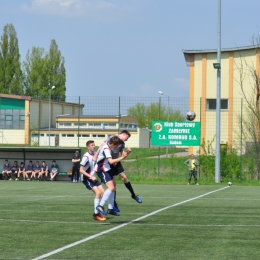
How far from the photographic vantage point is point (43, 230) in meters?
11.2

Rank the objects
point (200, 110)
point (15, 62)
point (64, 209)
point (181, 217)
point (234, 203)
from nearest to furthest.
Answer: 1. point (181, 217)
2. point (64, 209)
3. point (234, 203)
4. point (200, 110)
5. point (15, 62)

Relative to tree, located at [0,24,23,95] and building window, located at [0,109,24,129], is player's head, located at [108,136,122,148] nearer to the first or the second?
building window, located at [0,109,24,129]

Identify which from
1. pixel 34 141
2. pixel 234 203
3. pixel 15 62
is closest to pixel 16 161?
pixel 34 141

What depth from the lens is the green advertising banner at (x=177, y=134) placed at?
3388 cm

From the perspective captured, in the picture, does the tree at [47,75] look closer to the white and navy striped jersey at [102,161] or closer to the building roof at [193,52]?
the building roof at [193,52]

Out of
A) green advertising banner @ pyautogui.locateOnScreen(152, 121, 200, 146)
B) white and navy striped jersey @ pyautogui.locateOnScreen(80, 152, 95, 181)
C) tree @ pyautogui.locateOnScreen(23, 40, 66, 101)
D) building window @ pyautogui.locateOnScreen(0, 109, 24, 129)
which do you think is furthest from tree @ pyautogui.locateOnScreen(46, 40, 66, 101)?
white and navy striped jersey @ pyautogui.locateOnScreen(80, 152, 95, 181)

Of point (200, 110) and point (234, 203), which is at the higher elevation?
point (200, 110)

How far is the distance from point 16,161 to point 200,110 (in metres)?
10.3

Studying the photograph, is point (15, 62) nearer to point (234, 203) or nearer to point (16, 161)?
point (16, 161)

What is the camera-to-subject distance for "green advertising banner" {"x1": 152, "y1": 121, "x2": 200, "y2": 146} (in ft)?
111

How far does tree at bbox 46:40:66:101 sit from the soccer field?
73.3 metres

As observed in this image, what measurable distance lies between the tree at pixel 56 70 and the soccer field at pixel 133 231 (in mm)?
73294

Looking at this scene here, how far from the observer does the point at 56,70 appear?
91125mm

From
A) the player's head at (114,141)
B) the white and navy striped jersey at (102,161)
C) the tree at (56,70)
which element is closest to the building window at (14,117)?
the tree at (56,70)
